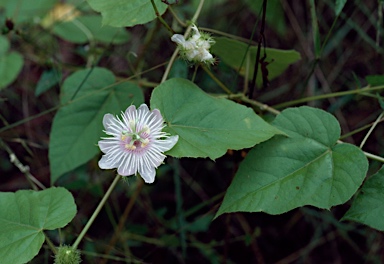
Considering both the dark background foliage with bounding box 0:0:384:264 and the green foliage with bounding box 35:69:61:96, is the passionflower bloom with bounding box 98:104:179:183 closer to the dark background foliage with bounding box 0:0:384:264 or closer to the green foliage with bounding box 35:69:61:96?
the dark background foliage with bounding box 0:0:384:264

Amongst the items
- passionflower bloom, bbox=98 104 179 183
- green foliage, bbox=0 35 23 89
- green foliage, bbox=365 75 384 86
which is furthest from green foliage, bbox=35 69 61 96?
green foliage, bbox=365 75 384 86

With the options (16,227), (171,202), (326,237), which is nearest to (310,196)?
(16,227)

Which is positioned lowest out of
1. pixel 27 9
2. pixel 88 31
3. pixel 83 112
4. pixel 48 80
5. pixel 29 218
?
pixel 29 218

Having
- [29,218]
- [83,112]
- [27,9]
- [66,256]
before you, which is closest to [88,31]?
[27,9]

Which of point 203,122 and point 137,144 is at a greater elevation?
point 203,122

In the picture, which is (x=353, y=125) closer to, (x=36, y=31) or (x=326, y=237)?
(x=326, y=237)

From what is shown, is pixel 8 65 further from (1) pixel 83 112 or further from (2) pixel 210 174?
(2) pixel 210 174
